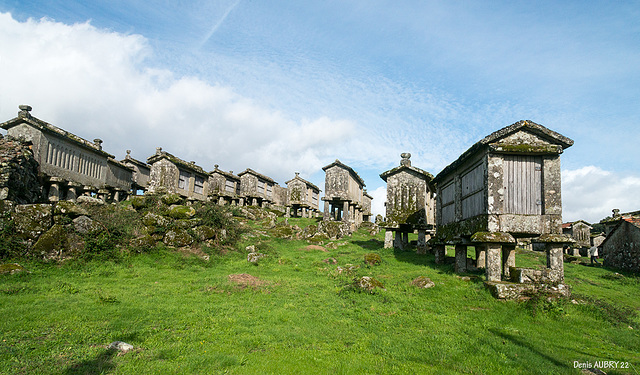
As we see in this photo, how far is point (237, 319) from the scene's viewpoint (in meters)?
8.18

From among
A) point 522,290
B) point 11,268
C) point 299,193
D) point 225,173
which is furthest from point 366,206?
point 11,268

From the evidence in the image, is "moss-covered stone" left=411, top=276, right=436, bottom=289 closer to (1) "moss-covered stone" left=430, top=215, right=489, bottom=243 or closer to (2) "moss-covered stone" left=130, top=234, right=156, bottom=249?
(1) "moss-covered stone" left=430, top=215, right=489, bottom=243

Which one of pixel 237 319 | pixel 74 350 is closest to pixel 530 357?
pixel 237 319

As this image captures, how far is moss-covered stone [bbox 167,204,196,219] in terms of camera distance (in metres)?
17.7

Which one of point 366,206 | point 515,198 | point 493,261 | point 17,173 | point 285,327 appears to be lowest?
point 285,327

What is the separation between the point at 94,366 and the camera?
17.6ft

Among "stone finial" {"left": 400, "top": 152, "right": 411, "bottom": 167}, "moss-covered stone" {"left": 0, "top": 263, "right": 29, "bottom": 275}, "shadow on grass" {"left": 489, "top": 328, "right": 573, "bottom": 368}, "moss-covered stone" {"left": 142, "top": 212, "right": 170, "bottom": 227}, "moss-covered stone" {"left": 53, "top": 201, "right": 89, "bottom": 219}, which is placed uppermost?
"stone finial" {"left": 400, "top": 152, "right": 411, "bottom": 167}

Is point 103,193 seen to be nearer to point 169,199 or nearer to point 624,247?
point 169,199

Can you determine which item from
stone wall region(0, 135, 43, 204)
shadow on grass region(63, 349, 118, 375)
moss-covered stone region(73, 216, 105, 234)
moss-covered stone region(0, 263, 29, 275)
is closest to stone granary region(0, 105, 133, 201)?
stone wall region(0, 135, 43, 204)

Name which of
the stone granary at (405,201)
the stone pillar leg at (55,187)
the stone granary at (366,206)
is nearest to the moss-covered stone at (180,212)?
the stone pillar leg at (55,187)

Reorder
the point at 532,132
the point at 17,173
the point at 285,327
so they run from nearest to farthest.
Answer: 1. the point at 285,327
2. the point at 532,132
3. the point at 17,173

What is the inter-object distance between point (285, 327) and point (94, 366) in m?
3.72

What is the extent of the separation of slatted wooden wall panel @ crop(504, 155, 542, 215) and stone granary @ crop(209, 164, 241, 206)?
3171cm

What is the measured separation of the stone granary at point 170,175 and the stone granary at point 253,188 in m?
8.07
